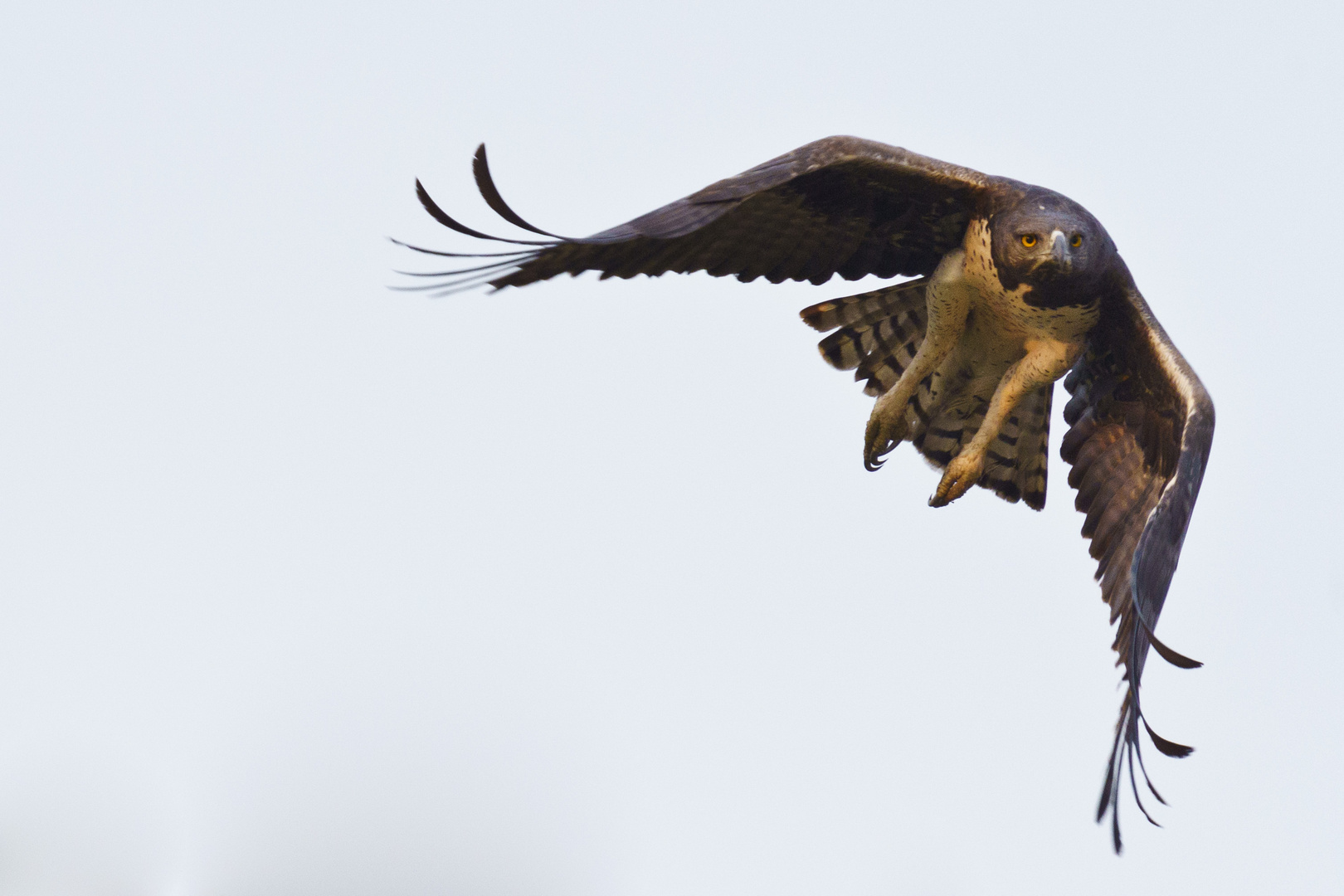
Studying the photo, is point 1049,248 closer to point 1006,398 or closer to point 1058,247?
point 1058,247

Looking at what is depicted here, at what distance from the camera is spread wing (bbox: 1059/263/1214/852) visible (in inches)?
327

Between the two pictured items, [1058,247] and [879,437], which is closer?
[1058,247]

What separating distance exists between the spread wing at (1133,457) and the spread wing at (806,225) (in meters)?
1.00

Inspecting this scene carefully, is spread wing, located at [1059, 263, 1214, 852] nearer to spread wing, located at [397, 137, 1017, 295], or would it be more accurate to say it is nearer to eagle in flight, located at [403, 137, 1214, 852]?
eagle in flight, located at [403, 137, 1214, 852]

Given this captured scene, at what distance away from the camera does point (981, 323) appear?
920cm

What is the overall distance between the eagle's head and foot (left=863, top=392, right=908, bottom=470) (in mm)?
1014

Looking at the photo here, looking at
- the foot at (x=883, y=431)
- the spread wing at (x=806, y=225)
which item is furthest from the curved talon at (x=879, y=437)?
the spread wing at (x=806, y=225)

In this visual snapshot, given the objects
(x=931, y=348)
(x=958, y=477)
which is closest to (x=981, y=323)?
(x=931, y=348)

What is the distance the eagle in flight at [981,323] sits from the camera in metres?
8.34

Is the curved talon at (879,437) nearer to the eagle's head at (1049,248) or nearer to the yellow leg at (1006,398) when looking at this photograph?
the yellow leg at (1006,398)

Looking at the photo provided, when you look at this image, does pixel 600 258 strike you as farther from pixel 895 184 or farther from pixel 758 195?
pixel 895 184

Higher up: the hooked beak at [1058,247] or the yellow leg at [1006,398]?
the hooked beak at [1058,247]

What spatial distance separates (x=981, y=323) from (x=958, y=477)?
86 centimetres

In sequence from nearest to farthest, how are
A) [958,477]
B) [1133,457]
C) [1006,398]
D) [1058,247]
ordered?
[1058,247] < [958,477] < [1006,398] < [1133,457]
